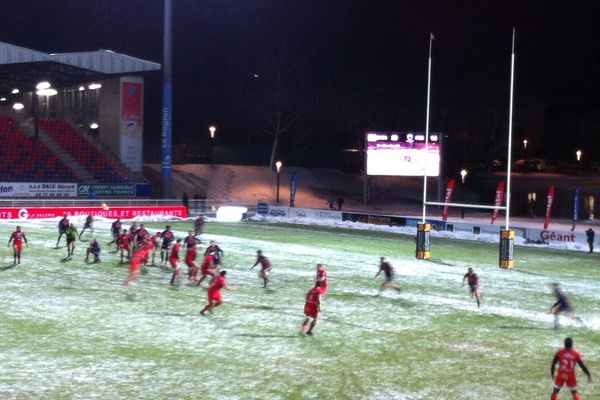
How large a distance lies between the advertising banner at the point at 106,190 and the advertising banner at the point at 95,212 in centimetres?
554

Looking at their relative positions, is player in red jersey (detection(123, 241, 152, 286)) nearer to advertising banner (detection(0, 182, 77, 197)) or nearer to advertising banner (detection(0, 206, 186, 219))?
advertising banner (detection(0, 206, 186, 219))

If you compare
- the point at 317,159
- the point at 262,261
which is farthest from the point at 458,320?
the point at 317,159

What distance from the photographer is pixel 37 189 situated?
185 ft

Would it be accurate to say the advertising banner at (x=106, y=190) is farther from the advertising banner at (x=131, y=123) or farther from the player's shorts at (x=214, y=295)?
the player's shorts at (x=214, y=295)

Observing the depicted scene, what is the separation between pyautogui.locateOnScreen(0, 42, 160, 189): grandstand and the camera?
189 feet

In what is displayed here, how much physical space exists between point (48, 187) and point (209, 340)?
41.3 meters

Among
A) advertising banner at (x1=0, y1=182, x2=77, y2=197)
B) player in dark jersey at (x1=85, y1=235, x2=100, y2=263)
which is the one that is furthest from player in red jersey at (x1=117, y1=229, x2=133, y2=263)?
advertising banner at (x1=0, y1=182, x2=77, y2=197)

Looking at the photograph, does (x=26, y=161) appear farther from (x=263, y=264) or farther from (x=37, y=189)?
(x=263, y=264)

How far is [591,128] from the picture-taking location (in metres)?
111

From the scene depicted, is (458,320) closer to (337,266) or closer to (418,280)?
(418,280)

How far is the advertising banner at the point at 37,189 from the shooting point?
55312 mm

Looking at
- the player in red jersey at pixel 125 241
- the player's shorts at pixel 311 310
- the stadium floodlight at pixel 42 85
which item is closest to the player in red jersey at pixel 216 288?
the player's shorts at pixel 311 310

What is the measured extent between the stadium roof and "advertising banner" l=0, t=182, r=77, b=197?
8180 millimetres

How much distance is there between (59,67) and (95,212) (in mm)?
11060
